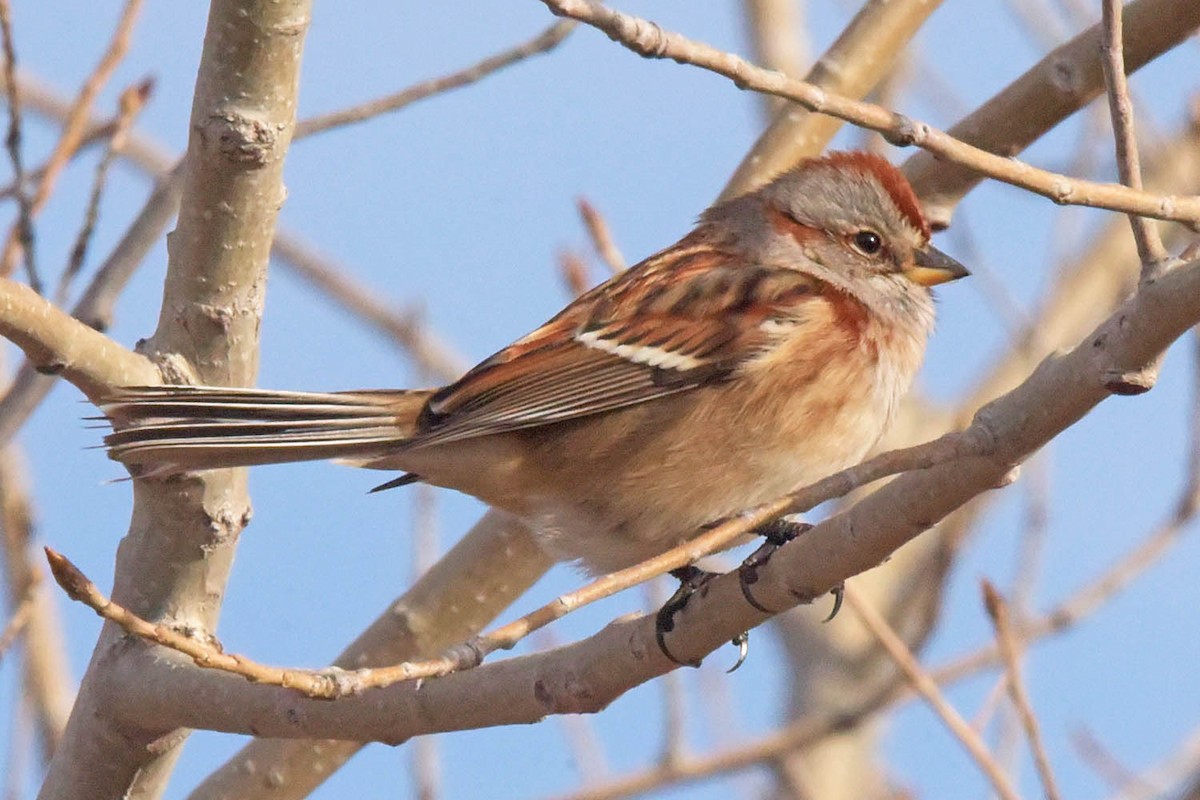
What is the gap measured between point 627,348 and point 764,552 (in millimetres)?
1061

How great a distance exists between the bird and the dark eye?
0.20 m

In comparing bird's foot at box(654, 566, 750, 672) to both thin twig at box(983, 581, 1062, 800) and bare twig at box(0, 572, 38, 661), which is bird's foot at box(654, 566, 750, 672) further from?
bare twig at box(0, 572, 38, 661)

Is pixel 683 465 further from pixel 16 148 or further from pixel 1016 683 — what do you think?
pixel 16 148

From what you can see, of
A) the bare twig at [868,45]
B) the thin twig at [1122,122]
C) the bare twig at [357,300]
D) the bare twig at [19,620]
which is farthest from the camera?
the bare twig at [357,300]

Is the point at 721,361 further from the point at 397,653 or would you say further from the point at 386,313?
the point at 386,313

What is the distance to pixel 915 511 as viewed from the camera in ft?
8.09

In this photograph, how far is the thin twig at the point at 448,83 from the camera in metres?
3.70

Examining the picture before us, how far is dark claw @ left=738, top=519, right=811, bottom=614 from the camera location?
9.02 ft

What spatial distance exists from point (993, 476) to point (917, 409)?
6220 mm

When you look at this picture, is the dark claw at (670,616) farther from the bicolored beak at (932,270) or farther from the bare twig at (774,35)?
the bare twig at (774,35)

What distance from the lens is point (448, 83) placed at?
12.2 feet

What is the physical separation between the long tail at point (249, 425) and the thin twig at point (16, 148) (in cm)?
65

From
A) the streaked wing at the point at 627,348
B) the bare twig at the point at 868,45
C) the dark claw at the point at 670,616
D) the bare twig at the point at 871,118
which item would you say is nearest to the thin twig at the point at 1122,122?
the bare twig at the point at 871,118

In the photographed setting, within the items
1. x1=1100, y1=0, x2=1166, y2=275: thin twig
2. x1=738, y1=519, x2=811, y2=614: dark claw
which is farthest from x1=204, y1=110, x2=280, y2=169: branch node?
x1=1100, y1=0, x2=1166, y2=275: thin twig
